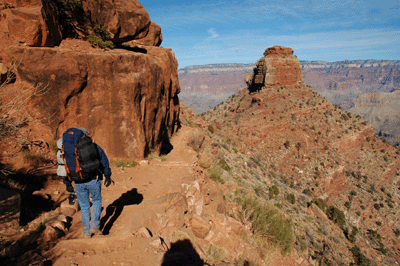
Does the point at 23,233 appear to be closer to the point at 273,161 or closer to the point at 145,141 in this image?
the point at 145,141

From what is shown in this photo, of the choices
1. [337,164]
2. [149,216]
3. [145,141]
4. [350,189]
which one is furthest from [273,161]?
[149,216]

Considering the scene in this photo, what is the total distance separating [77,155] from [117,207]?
2.18 meters

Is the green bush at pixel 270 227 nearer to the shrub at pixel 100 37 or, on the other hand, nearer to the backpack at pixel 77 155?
the backpack at pixel 77 155

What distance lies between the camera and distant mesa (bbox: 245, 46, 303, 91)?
4616 centimetres

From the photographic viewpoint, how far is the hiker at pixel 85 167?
3.94m

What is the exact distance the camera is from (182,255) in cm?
418

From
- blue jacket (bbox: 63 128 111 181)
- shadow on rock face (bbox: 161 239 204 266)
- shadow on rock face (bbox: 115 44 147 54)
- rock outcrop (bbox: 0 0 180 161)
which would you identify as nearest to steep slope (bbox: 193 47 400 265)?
shadow on rock face (bbox: 115 44 147 54)

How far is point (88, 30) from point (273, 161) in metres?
29.1

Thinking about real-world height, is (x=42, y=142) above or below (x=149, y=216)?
above

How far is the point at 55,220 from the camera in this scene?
14.8 ft

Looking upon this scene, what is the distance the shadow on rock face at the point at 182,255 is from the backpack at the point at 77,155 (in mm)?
2132

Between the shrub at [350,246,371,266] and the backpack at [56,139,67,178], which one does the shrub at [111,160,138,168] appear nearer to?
the backpack at [56,139,67,178]

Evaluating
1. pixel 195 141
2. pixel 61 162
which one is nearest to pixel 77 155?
pixel 61 162

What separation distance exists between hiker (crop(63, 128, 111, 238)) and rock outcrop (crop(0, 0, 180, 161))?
3.80 meters
